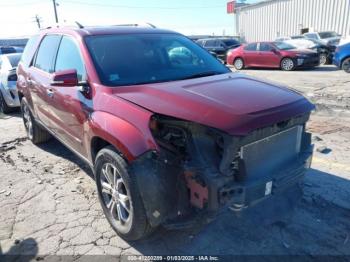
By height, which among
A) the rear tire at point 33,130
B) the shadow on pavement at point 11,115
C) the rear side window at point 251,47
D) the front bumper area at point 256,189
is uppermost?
the front bumper area at point 256,189

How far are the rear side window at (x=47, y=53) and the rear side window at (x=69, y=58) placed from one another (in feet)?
0.77

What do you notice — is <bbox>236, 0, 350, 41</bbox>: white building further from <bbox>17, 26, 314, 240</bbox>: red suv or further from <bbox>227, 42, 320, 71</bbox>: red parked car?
<bbox>17, 26, 314, 240</bbox>: red suv

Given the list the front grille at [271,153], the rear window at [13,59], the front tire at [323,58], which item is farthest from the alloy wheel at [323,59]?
the front grille at [271,153]

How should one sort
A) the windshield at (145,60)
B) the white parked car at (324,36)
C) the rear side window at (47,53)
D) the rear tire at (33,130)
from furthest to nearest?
the white parked car at (324,36), the rear tire at (33,130), the rear side window at (47,53), the windshield at (145,60)

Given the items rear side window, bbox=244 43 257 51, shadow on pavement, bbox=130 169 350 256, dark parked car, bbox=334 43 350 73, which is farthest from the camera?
rear side window, bbox=244 43 257 51

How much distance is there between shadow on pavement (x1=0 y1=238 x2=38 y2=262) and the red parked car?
594 inches

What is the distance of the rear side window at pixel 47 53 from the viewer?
459 cm

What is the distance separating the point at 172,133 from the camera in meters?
2.86


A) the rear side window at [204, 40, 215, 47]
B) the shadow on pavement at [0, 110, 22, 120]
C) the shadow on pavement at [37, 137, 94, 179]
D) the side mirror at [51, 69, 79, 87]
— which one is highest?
the side mirror at [51, 69, 79, 87]

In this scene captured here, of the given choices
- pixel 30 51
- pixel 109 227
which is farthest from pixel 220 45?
pixel 109 227

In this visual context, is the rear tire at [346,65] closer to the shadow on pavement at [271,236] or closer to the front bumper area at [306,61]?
the front bumper area at [306,61]

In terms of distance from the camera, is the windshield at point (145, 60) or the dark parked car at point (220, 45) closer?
the windshield at point (145, 60)

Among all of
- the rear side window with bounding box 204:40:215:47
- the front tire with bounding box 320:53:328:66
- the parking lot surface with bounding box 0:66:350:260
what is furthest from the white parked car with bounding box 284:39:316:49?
the parking lot surface with bounding box 0:66:350:260

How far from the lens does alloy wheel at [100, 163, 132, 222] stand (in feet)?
10.2
